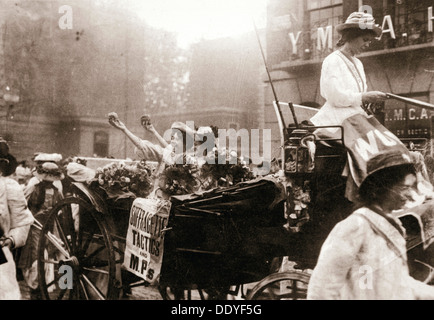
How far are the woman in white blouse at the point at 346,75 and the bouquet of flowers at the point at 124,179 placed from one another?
4.86 feet

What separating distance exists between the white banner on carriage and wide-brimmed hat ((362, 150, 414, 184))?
1.34 meters

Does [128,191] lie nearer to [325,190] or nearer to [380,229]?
[325,190]

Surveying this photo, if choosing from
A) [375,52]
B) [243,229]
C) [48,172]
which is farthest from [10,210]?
[375,52]

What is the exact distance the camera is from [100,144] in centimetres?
461

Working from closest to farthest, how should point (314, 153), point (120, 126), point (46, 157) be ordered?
point (314, 153)
point (120, 126)
point (46, 157)

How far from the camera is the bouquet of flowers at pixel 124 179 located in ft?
11.3

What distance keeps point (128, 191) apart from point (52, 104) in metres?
1.25

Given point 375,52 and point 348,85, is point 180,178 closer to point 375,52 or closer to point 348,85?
point 348,85

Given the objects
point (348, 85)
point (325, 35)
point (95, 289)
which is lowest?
point (95, 289)

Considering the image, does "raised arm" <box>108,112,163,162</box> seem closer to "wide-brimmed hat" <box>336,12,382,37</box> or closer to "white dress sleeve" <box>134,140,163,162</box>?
"white dress sleeve" <box>134,140,163,162</box>

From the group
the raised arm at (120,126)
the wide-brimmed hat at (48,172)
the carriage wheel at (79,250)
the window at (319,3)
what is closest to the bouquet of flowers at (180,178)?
the carriage wheel at (79,250)

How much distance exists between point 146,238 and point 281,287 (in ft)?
3.08

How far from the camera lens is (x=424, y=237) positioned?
2199 millimetres

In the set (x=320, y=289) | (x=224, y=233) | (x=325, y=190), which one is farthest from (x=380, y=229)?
(x=224, y=233)
